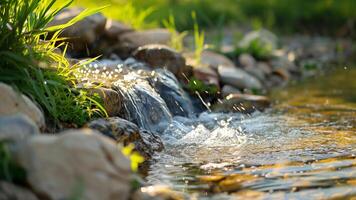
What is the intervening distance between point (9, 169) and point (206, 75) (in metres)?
5.13

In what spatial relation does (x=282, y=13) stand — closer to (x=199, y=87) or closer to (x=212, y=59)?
(x=212, y=59)

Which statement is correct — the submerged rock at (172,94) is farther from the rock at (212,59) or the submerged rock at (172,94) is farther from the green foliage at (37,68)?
the green foliage at (37,68)

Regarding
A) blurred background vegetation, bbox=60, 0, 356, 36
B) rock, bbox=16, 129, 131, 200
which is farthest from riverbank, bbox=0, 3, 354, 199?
blurred background vegetation, bbox=60, 0, 356, 36

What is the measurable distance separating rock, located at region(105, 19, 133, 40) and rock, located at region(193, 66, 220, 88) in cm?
118

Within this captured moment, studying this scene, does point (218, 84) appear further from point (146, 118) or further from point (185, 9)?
point (185, 9)

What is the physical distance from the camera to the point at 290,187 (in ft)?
13.5

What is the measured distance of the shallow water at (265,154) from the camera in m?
4.14

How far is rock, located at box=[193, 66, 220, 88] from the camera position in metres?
8.21

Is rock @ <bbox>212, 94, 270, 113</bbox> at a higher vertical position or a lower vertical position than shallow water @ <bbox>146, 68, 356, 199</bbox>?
higher

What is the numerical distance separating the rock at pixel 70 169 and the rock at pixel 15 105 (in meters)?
0.86

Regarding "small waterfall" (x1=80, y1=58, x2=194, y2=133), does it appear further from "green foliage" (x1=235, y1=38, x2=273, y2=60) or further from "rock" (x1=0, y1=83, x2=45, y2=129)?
"green foliage" (x1=235, y1=38, x2=273, y2=60)

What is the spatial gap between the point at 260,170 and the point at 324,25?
10.3 m

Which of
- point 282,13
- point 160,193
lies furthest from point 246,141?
point 282,13

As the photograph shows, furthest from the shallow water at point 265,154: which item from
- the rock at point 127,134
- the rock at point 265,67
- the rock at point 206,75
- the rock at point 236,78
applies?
the rock at point 265,67
